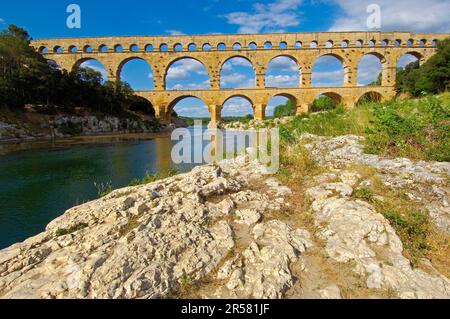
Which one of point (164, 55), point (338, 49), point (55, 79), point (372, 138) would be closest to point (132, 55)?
point (164, 55)

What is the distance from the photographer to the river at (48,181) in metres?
4.75

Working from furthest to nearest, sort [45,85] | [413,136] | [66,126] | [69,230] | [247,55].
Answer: [247,55] < [66,126] < [45,85] < [413,136] < [69,230]

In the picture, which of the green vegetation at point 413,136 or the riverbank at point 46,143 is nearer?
the green vegetation at point 413,136

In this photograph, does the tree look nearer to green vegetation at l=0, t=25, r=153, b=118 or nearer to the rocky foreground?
green vegetation at l=0, t=25, r=153, b=118

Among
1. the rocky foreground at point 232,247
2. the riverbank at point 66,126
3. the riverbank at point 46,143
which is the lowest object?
the rocky foreground at point 232,247

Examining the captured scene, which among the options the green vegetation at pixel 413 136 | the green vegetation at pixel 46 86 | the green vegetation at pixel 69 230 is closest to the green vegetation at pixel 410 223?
the green vegetation at pixel 413 136

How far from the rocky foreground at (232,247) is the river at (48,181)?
111 inches

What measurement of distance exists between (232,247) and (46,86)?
26.4 metres

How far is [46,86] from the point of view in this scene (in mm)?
22578

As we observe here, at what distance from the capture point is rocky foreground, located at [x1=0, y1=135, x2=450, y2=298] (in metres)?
1.67

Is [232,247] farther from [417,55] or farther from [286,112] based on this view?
[417,55]

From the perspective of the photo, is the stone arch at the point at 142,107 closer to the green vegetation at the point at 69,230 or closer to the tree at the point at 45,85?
the tree at the point at 45,85

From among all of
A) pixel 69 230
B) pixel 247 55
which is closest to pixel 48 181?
pixel 69 230

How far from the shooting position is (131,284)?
5.40 ft
